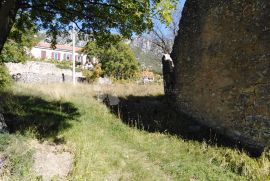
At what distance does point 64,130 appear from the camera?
10.3 meters

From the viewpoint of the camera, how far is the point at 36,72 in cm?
3509

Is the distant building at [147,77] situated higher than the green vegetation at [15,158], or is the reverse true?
the distant building at [147,77]

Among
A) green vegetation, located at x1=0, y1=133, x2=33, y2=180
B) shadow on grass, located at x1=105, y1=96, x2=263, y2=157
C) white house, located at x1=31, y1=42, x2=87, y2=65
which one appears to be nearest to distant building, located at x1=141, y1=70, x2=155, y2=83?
shadow on grass, located at x1=105, y1=96, x2=263, y2=157

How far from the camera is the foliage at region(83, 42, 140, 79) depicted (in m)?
46.5

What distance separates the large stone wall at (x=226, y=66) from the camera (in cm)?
959

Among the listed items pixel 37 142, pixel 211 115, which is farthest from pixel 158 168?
pixel 211 115

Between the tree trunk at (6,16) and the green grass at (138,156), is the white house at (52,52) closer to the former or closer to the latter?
the green grass at (138,156)

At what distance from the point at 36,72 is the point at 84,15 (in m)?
26.5

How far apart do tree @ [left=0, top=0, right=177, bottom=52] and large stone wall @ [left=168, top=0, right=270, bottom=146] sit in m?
3.17

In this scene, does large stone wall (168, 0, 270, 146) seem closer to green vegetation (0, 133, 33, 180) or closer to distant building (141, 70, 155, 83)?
green vegetation (0, 133, 33, 180)

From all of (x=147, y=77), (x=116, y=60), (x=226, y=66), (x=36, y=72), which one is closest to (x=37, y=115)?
(x=226, y=66)

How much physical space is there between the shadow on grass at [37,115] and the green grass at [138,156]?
7 centimetres

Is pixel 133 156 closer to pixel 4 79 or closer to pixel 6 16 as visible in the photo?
pixel 6 16

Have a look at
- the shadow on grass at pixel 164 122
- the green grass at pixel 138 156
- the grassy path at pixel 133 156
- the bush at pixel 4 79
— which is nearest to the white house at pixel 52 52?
the bush at pixel 4 79
